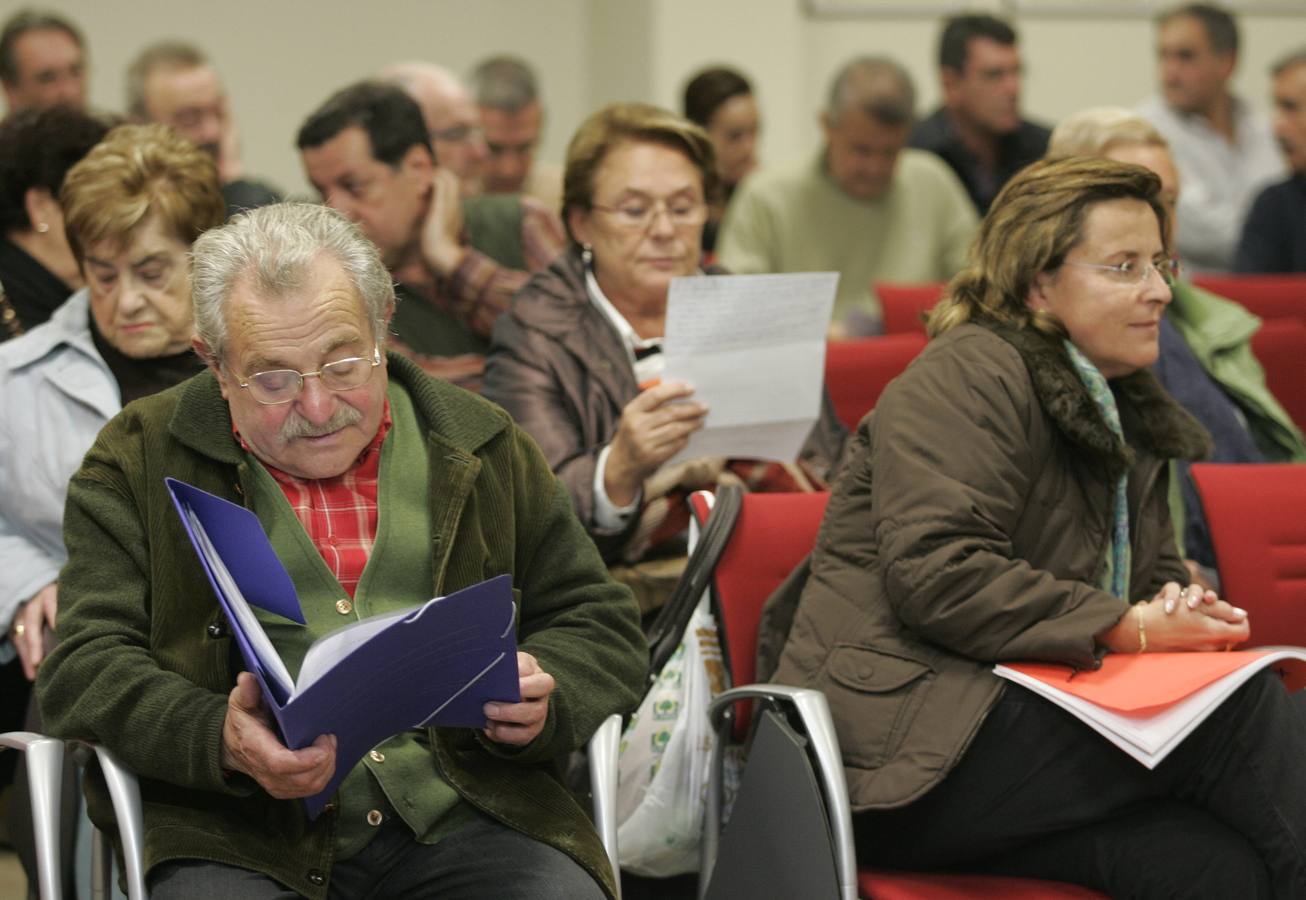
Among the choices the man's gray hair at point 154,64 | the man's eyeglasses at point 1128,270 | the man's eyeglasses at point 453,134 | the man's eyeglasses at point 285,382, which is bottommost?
the man's eyeglasses at point 285,382

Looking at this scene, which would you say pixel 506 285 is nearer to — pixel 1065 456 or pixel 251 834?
pixel 1065 456

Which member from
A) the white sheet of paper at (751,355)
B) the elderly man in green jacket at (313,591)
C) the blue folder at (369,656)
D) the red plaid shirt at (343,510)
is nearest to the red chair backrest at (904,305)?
the white sheet of paper at (751,355)

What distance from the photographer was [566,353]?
3.36 m

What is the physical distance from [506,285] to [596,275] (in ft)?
1.44

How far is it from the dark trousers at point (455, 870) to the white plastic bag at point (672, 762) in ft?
1.86

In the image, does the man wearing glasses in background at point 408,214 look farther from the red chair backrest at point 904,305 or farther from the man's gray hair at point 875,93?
the man's gray hair at point 875,93

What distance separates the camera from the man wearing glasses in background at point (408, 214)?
393cm

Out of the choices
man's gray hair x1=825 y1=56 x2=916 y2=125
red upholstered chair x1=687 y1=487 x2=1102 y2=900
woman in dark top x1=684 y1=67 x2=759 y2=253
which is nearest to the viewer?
red upholstered chair x1=687 y1=487 x2=1102 y2=900

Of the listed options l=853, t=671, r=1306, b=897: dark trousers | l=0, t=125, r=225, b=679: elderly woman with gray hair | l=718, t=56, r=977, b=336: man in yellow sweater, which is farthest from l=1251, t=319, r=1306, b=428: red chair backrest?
l=0, t=125, r=225, b=679: elderly woman with gray hair

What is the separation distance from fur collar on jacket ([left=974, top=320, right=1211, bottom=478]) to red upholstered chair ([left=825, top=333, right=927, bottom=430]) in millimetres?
958

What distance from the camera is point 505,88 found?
6.23 meters

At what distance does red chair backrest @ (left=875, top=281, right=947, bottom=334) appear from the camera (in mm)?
4453

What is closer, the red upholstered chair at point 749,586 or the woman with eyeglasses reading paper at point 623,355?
the red upholstered chair at point 749,586

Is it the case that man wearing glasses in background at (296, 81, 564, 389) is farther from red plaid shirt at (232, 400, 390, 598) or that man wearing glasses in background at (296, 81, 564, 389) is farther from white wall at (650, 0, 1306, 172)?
white wall at (650, 0, 1306, 172)
